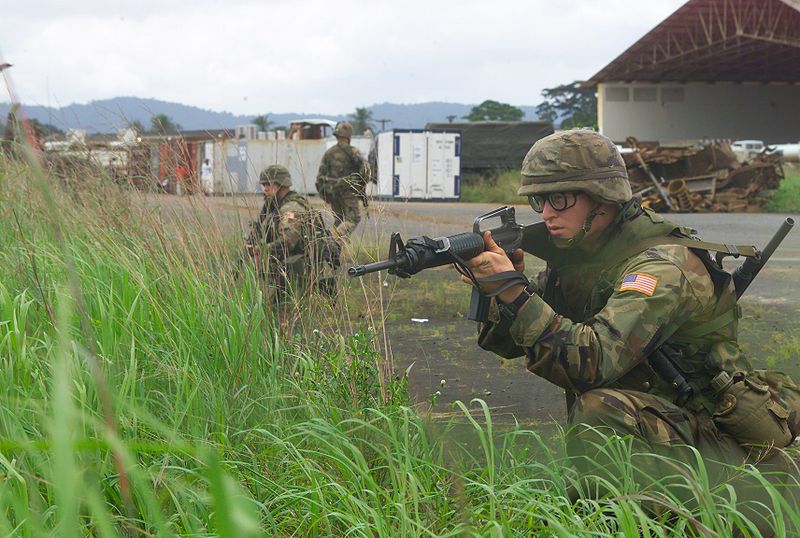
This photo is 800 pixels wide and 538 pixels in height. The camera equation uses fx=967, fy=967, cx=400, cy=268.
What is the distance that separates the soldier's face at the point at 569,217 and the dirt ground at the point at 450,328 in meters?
0.22

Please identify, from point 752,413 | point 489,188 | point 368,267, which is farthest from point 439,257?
point 489,188

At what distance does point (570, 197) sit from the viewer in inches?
127

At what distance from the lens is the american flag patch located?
9.62 ft

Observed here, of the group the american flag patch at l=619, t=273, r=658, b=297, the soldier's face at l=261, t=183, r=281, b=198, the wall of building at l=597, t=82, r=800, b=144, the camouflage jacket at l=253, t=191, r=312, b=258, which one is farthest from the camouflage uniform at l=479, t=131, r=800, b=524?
the wall of building at l=597, t=82, r=800, b=144

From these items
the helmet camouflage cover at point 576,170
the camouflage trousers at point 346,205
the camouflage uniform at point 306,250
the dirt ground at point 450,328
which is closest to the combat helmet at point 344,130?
the camouflage trousers at point 346,205

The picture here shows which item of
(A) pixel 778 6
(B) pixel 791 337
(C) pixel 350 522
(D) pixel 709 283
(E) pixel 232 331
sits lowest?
(B) pixel 791 337

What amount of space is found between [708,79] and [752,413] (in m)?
39.4

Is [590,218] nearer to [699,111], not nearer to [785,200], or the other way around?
[785,200]

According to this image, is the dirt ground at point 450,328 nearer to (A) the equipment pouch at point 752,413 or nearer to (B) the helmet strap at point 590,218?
(B) the helmet strap at point 590,218

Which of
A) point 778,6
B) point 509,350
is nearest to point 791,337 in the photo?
point 509,350

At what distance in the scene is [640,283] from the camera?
9.68ft

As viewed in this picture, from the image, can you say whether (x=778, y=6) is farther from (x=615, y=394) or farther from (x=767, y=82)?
(x=615, y=394)

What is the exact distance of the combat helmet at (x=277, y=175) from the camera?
5.82m

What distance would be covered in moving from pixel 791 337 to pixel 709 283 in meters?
3.63
